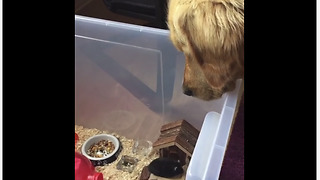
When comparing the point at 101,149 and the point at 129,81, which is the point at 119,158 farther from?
the point at 129,81

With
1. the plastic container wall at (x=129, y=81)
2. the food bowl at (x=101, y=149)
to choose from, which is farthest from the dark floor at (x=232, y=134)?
the food bowl at (x=101, y=149)

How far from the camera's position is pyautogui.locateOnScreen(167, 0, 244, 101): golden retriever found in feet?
2.12

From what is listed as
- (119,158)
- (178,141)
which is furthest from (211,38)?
(119,158)

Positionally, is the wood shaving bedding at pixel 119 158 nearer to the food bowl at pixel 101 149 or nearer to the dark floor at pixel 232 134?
the food bowl at pixel 101 149

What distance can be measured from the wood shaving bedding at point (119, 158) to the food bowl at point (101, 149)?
0.4 inches

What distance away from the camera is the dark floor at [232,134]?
832 millimetres

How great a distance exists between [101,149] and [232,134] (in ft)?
1.02

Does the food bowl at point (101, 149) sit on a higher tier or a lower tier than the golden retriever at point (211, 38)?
lower

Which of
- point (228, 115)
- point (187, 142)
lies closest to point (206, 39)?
point (228, 115)

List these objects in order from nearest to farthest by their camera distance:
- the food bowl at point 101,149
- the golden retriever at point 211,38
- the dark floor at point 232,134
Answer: the golden retriever at point 211,38 < the dark floor at point 232,134 < the food bowl at point 101,149

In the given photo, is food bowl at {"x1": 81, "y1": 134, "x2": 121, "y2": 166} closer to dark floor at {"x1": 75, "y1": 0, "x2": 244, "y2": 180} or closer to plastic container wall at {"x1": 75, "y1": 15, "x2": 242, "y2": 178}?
plastic container wall at {"x1": 75, "y1": 15, "x2": 242, "y2": 178}

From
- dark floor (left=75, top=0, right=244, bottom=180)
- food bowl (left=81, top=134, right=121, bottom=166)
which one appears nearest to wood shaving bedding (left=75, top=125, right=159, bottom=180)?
food bowl (left=81, top=134, right=121, bottom=166)

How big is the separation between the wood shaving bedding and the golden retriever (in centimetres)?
25
